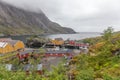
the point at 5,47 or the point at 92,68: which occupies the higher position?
the point at 92,68

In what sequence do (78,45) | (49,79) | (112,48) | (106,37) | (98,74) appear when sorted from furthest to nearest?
(78,45), (106,37), (112,48), (98,74), (49,79)

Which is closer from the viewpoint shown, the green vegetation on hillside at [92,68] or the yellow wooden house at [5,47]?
the green vegetation on hillside at [92,68]

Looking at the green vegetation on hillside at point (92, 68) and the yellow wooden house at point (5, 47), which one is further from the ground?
the green vegetation on hillside at point (92, 68)

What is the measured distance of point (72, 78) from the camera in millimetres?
31000

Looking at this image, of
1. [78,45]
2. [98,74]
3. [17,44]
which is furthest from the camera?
[78,45]

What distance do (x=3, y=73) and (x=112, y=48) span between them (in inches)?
870

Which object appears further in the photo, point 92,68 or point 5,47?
point 5,47

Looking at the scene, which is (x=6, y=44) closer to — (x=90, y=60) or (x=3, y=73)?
(x=90, y=60)

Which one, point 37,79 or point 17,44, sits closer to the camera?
point 37,79

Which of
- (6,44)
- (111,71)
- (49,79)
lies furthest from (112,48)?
(6,44)

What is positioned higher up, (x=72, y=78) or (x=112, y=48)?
(x=112, y=48)

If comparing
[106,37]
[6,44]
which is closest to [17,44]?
[6,44]

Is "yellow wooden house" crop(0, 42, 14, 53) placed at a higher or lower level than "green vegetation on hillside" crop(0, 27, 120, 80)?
lower

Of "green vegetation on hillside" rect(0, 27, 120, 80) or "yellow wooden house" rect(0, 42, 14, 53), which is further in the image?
"yellow wooden house" rect(0, 42, 14, 53)
